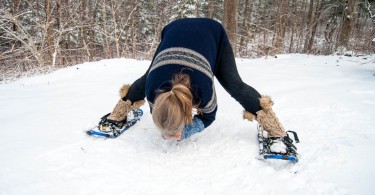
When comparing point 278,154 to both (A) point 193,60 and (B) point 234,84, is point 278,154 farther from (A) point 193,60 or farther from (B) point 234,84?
(A) point 193,60

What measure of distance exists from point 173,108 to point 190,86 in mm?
232

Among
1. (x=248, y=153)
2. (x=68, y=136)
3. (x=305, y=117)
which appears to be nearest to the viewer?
(x=248, y=153)

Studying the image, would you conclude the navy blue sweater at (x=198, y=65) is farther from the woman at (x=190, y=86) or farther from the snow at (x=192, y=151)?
the snow at (x=192, y=151)

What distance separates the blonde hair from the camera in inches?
59.0

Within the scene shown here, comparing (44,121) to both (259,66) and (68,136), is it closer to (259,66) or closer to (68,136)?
(68,136)

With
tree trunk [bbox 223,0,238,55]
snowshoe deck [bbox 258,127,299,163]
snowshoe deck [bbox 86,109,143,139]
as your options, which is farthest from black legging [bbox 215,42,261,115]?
tree trunk [bbox 223,0,238,55]

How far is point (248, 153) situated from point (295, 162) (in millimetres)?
343

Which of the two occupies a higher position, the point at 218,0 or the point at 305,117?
the point at 218,0

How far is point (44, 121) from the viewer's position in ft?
8.46

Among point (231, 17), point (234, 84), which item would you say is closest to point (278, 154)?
point (234, 84)

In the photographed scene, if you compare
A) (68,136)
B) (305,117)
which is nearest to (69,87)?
(68,136)

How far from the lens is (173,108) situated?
4.90ft

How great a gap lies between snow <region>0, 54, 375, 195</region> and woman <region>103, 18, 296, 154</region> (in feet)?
0.93

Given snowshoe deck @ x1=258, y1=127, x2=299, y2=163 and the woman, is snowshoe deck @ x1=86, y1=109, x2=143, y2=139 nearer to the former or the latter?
the woman
